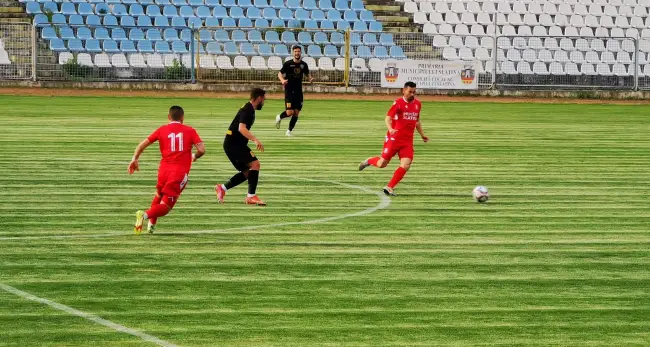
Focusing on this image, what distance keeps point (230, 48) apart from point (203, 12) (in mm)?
3628

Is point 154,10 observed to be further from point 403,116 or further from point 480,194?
point 480,194

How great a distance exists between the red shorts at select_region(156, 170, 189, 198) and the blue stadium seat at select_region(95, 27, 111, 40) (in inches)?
1176

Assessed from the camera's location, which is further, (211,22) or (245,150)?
(211,22)

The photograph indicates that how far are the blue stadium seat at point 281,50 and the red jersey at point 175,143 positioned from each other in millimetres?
29663

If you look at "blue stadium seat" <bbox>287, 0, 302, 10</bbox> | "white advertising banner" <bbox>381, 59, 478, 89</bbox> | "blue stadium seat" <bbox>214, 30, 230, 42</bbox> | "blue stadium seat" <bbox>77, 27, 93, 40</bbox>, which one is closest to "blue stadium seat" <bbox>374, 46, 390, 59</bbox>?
"white advertising banner" <bbox>381, 59, 478, 89</bbox>

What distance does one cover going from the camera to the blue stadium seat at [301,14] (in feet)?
149

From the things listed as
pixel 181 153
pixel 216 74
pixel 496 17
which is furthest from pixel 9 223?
pixel 496 17

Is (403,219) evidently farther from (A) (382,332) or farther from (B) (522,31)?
(B) (522,31)

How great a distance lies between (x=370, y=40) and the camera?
141 ft

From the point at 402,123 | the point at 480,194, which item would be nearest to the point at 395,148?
the point at 402,123

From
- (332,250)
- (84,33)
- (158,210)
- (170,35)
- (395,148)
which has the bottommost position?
(332,250)

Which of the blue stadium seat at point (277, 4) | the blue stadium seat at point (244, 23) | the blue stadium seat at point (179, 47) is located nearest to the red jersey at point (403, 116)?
the blue stadium seat at point (179, 47)

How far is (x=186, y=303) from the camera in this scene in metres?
9.05

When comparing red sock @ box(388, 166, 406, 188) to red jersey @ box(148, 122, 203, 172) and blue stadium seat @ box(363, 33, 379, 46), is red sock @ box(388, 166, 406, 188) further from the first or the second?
blue stadium seat @ box(363, 33, 379, 46)
